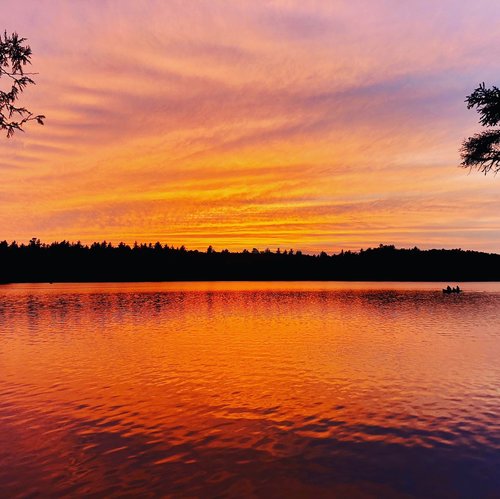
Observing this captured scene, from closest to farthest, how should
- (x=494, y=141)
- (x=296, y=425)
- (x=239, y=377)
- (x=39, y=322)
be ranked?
(x=296, y=425) < (x=239, y=377) < (x=494, y=141) < (x=39, y=322)

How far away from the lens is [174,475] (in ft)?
48.5

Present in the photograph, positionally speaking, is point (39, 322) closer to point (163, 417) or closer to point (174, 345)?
point (174, 345)

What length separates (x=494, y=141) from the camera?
3206 cm

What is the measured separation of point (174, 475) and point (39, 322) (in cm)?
5655

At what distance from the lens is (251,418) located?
20.9 meters

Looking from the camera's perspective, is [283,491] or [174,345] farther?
[174,345]

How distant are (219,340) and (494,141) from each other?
98.4ft

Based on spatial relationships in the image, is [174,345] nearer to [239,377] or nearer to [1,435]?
[239,377]

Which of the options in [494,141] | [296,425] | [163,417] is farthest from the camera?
[494,141]

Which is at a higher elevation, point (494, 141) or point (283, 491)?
point (494, 141)

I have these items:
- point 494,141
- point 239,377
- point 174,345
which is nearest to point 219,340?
point 174,345

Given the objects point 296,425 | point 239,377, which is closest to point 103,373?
point 239,377

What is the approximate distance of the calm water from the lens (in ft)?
47.5

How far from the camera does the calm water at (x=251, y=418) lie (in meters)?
14.5
